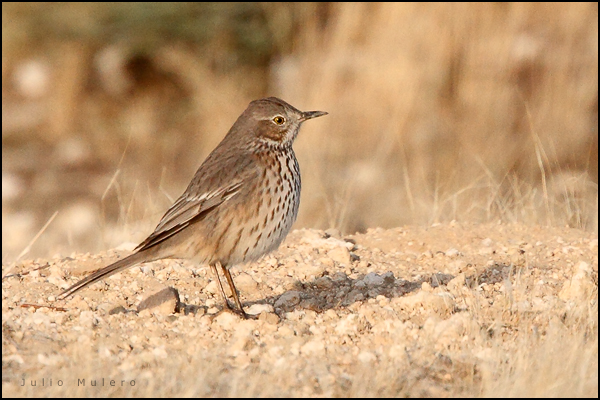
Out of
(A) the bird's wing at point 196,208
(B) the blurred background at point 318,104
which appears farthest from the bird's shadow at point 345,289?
(B) the blurred background at point 318,104

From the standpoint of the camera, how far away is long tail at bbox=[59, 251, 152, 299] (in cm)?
498

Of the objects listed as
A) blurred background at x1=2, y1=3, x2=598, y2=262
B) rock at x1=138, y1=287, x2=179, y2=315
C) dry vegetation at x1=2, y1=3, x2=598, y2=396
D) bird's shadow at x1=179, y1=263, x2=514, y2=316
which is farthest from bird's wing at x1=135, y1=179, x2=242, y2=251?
blurred background at x1=2, y1=3, x2=598, y2=262

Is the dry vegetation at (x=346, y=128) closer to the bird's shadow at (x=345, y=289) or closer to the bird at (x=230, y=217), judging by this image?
the bird's shadow at (x=345, y=289)

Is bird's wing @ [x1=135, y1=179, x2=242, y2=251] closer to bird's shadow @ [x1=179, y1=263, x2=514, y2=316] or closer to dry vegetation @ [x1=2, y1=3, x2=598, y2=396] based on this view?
bird's shadow @ [x1=179, y1=263, x2=514, y2=316]

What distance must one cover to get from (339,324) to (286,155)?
132 cm

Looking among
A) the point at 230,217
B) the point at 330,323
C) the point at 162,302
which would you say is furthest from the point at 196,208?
the point at 330,323

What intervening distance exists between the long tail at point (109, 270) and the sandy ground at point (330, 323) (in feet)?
0.51

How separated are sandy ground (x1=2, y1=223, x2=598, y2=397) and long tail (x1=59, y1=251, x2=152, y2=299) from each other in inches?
6.1

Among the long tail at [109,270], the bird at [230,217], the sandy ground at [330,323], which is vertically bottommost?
the sandy ground at [330,323]

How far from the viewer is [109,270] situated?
16.5 ft

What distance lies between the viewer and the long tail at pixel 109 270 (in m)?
4.98

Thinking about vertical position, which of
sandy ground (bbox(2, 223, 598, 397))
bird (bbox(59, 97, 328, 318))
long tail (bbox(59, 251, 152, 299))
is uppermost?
bird (bbox(59, 97, 328, 318))

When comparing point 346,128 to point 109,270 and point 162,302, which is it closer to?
point 162,302

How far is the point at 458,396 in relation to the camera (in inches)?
154
